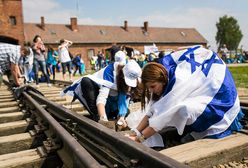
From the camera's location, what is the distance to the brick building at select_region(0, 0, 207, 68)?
1820 inches

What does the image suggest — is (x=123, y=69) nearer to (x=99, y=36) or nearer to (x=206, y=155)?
(x=206, y=155)

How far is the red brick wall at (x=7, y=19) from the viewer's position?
120 feet

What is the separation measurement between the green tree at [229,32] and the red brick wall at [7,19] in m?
53.2

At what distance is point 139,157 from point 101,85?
234cm

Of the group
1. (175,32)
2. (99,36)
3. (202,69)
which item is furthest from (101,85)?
(175,32)

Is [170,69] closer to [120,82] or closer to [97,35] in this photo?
[120,82]

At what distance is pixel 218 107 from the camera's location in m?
2.62

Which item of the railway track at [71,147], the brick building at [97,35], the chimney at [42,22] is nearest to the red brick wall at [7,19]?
the brick building at [97,35]

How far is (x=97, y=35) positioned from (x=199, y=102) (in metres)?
49.1

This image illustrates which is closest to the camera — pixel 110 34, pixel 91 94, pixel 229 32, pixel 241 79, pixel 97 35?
pixel 91 94

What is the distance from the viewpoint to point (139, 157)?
1759 millimetres

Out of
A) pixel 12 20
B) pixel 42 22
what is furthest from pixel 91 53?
pixel 12 20

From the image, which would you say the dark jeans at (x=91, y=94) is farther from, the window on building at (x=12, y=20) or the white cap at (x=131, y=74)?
the window on building at (x=12, y=20)

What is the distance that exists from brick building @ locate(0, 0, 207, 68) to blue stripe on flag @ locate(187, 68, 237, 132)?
125ft
